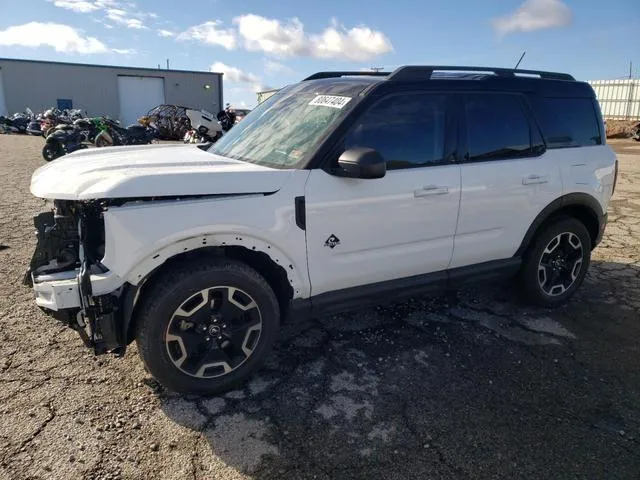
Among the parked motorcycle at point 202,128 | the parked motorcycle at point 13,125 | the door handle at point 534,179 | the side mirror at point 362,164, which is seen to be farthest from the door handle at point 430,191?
the parked motorcycle at point 13,125

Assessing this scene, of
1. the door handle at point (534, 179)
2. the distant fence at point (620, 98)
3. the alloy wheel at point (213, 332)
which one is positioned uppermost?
the distant fence at point (620, 98)

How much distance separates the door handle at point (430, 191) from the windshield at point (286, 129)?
0.73 meters

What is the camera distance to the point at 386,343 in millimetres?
3533

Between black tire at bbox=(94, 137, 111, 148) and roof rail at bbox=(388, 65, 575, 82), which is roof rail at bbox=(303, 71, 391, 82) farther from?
black tire at bbox=(94, 137, 111, 148)

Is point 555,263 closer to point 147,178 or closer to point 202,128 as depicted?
point 147,178

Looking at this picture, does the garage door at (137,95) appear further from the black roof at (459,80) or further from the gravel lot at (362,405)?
the black roof at (459,80)

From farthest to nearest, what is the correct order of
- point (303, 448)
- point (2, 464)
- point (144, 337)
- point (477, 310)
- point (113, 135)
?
point (113, 135) < point (477, 310) < point (144, 337) < point (303, 448) < point (2, 464)

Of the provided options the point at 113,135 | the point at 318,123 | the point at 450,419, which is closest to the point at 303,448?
the point at 450,419

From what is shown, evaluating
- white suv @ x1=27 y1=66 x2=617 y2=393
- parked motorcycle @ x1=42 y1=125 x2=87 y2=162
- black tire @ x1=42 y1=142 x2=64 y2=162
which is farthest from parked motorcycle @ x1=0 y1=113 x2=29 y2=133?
white suv @ x1=27 y1=66 x2=617 y2=393

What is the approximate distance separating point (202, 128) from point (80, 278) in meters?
17.3

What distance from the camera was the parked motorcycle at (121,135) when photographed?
13492 millimetres

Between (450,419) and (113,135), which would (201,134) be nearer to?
(113,135)

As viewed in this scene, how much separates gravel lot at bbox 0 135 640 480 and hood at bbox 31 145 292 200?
1.24 m

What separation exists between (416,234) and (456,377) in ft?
3.28
